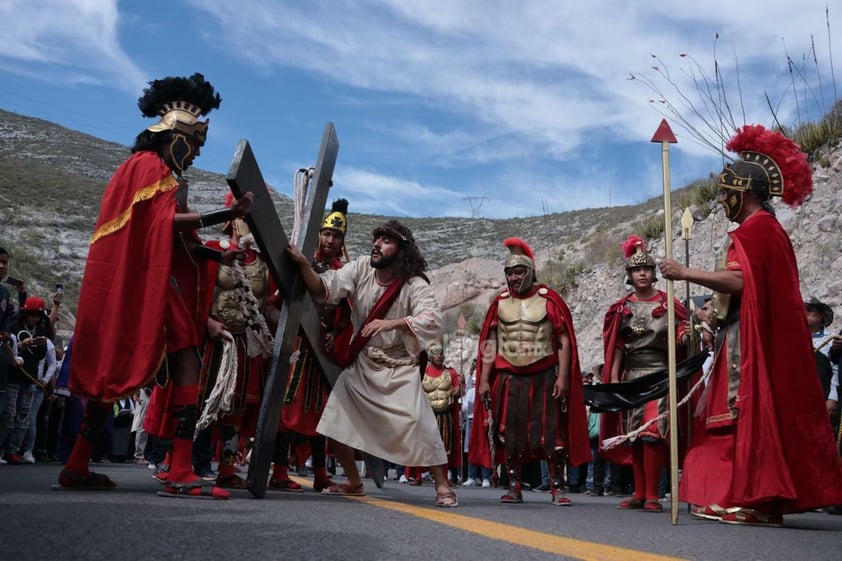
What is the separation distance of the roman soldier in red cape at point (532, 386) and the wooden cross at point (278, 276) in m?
2.28

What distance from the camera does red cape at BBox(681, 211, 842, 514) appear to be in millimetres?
5383

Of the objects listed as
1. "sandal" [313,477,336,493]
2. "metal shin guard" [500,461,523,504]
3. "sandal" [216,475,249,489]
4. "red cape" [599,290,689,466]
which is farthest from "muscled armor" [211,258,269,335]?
"red cape" [599,290,689,466]

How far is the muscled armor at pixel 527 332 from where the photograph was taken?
812 cm

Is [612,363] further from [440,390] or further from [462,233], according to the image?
[462,233]

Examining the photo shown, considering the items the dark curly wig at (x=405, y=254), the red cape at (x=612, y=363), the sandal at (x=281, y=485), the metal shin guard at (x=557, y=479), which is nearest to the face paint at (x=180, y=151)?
the dark curly wig at (x=405, y=254)

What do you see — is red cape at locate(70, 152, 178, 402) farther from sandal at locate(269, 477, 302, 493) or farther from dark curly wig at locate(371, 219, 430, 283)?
sandal at locate(269, 477, 302, 493)

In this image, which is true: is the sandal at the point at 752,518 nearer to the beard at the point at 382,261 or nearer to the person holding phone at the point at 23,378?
the beard at the point at 382,261

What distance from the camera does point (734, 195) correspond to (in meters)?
6.20

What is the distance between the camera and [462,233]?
6438 cm

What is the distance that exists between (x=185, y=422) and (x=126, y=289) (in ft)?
2.90

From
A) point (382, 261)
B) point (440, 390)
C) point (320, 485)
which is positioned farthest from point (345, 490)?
point (440, 390)

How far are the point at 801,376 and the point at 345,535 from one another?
3267 millimetres

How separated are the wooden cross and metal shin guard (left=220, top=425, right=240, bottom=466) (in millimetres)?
1375

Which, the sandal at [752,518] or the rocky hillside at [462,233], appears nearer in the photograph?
the sandal at [752,518]
